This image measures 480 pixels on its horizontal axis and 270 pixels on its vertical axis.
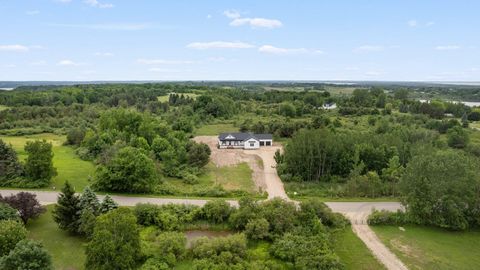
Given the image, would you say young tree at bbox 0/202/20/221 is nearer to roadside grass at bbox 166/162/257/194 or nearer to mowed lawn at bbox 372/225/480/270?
roadside grass at bbox 166/162/257/194

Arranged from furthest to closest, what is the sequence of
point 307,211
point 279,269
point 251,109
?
1. point 251,109
2. point 307,211
3. point 279,269

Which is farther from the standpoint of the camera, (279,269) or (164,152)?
(164,152)

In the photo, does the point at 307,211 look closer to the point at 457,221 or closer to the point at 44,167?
the point at 457,221

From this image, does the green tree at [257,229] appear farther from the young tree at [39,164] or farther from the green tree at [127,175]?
the young tree at [39,164]

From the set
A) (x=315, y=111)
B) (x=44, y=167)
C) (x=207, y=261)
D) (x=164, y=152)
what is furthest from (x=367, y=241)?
(x=315, y=111)

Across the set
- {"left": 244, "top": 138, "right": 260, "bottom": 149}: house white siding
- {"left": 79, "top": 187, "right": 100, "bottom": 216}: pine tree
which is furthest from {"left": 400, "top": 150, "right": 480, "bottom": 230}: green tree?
{"left": 244, "top": 138, "right": 260, "bottom": 149}: house white siding

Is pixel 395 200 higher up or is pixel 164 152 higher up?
pixel 164 152

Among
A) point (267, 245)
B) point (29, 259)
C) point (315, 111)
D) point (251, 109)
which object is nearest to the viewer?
point (29, 259)
